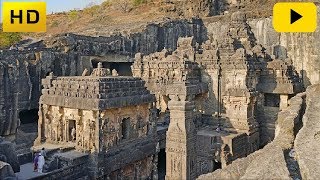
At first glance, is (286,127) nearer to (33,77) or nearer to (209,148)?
(209,148)

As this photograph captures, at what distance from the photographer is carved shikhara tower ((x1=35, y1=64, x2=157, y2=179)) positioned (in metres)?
11.9

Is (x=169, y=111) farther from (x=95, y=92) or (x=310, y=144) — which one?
(x=310, y=144)

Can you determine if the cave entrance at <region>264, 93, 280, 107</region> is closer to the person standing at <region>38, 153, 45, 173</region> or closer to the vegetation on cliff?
the person standing at <region>38, 153, 45, 173</region>

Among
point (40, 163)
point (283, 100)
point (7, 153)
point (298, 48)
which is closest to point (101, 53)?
point (283, 100)

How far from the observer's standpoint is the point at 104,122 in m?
12.0

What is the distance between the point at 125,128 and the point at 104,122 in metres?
1.39

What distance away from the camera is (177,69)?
1742 cm

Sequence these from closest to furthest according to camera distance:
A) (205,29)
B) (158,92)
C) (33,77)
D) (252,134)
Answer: (252,134) → (158,92) → (33,77) → (205,29)

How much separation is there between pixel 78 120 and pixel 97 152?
4.46 ft

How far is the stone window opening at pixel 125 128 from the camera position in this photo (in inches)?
519

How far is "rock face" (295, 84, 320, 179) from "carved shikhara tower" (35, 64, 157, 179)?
594 centimetres

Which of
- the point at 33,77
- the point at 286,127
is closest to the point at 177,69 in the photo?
the point at 33,77

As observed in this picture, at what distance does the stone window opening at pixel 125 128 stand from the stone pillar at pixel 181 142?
8.57ft

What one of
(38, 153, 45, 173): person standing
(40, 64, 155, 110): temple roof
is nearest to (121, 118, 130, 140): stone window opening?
(40, 64, 155, 110): temple roof
